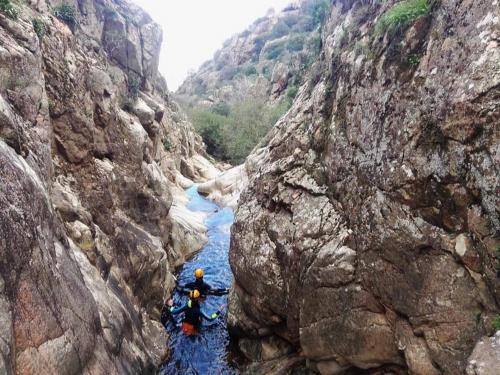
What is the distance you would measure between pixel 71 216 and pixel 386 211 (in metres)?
6.70

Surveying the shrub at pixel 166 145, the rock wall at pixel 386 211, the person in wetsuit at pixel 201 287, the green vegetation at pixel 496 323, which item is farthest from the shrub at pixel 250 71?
the green vegetation at pixel 496 323

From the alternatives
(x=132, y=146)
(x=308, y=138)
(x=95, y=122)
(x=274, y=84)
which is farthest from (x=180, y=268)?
(x=274, y=84)

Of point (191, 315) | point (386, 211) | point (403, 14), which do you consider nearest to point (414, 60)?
point (403, 14)

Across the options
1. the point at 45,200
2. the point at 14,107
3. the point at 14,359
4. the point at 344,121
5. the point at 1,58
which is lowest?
the point at 14,359

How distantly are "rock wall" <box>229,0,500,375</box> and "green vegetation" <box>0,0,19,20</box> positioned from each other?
635 cm

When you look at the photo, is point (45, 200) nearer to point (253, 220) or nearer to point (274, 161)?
point (253, 220)

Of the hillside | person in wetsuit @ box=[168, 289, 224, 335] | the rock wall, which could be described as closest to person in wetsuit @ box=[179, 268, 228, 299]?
person in wetsuit @ box=[168, 289, 224, 335]

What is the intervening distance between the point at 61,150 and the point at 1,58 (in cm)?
326

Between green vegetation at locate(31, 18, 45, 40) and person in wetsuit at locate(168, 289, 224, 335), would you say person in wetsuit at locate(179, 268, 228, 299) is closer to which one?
person in wetsuit at locate(168, 289, 224, 335)

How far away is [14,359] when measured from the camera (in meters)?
4.62

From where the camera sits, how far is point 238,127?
47531 mm

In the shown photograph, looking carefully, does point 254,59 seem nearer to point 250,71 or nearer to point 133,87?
point 250,71

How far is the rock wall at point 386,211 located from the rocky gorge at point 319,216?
27 millimetres

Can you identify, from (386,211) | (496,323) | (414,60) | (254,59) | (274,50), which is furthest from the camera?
(254,59)
